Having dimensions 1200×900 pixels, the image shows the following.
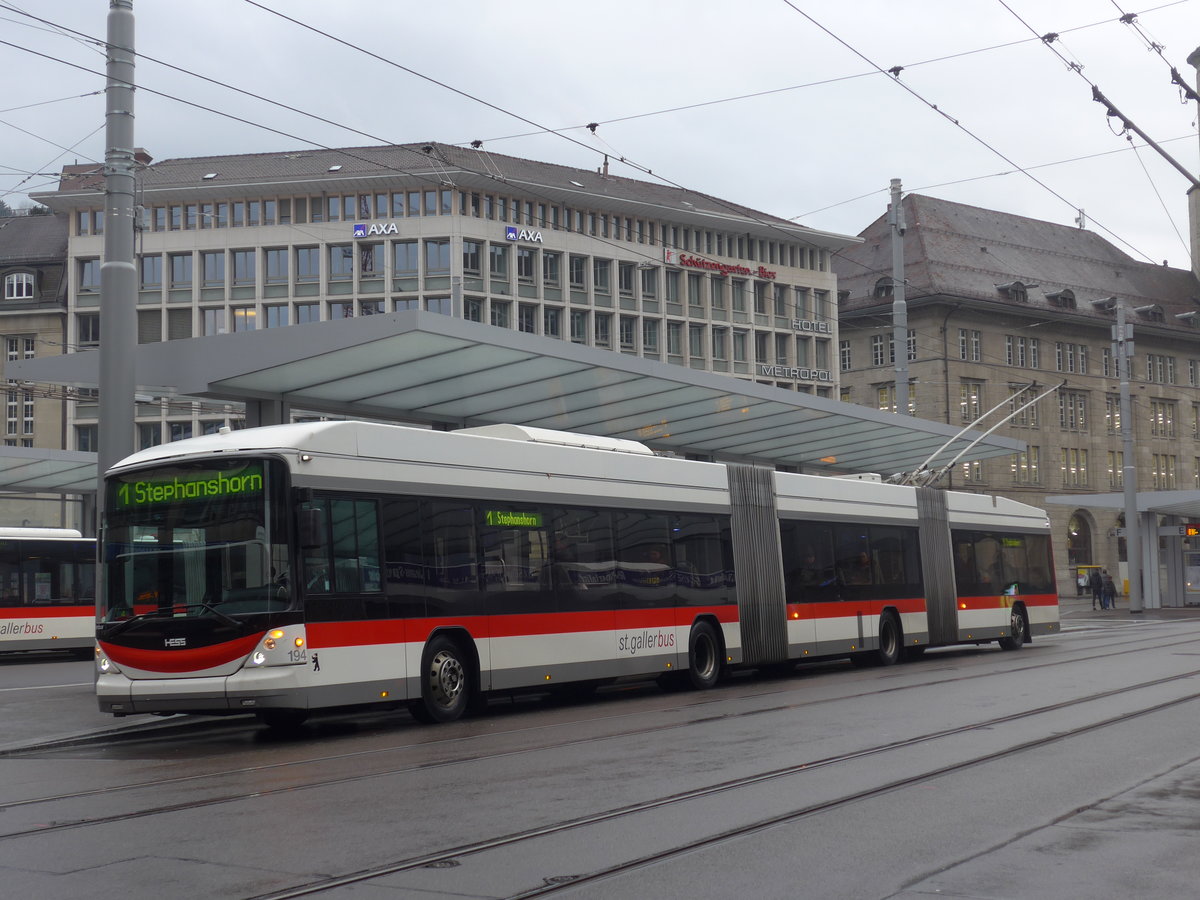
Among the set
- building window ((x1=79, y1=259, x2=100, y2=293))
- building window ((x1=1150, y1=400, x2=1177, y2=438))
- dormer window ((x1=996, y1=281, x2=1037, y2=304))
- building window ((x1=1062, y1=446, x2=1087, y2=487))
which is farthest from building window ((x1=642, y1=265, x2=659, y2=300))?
building window ((x1=1150, y1=400, x2=1177, y2=438))

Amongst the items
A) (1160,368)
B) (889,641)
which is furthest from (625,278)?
(889,641)

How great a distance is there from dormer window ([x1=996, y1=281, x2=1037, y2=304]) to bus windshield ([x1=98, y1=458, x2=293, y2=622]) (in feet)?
245

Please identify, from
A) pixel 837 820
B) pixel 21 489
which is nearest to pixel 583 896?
pixel 837 820

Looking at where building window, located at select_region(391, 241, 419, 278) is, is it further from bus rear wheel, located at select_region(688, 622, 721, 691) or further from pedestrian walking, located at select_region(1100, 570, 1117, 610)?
bus rear wheel, located at select_region(688, 622, 721, 691)

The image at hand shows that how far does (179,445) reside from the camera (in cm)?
1390

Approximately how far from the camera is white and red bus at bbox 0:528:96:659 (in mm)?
30156

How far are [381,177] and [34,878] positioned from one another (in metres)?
66.0

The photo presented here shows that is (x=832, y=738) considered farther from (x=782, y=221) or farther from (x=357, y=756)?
(x=782, y=221)

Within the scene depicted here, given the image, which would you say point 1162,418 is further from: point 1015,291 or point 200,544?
point 200,544

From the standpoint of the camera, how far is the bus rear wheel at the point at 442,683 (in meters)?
14.3

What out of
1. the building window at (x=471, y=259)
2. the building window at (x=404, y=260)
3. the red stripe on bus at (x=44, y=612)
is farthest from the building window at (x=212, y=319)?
the red stripe on bus at (x=44, y=612)

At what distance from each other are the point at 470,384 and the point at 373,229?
53608 millimetres

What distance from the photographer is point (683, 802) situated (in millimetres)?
8773

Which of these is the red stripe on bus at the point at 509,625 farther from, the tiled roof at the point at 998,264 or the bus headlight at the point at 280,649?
the tiled roof at the point at 998,264
